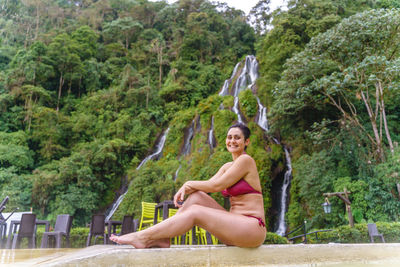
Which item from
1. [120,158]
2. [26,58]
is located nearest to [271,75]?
[120,158]

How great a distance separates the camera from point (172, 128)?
17.7 m

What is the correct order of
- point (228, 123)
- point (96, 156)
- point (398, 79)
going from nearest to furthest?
point (398, 79)
point (228, 123)
point (96, 156)

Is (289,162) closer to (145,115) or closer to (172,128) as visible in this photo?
(172,128)

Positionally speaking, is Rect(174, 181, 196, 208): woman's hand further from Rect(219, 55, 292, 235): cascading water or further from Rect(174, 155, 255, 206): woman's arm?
Rect(219, 55, 292, 235): cascading water

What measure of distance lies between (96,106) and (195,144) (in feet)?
31.8

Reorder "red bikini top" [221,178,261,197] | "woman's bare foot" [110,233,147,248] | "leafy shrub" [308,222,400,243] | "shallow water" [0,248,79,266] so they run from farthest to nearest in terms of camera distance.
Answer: "leafy shrub" [308,222,400,243], "shallow water" [0,248,79,266], "red bikini top" [221,178,261,197], "woman's bare foot" [110,233,147,248]

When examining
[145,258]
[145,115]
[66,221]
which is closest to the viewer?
[145,258]

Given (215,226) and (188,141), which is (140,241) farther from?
(188,141)

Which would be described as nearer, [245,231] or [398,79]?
[245,231]

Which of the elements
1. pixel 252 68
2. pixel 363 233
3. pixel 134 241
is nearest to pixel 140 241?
pixel 134 241

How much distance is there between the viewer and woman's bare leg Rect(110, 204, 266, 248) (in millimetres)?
1727

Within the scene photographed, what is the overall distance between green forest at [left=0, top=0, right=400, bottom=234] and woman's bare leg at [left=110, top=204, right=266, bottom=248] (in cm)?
930

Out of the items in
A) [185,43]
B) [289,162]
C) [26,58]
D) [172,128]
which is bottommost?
[289,162]

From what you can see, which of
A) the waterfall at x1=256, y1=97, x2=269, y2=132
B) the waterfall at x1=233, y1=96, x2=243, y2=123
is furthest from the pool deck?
the waterfall at x1=233, y1=96, x2=243, y2=123
